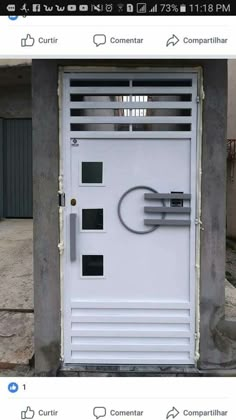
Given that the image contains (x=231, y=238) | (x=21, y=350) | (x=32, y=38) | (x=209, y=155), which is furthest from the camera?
(x=231, y=238)

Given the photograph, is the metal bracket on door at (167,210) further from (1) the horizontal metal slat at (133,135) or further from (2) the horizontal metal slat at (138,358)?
(2) the horizontal metal slat at (138,358)

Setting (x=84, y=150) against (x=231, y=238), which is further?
(x=231, y=238)

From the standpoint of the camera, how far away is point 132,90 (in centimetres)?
333

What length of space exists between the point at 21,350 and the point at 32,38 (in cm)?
266

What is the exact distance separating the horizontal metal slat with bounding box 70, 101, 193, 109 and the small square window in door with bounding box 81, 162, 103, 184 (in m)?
0.48

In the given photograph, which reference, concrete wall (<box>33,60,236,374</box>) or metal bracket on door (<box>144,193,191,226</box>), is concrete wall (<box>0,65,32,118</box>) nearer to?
concrete wall (<box>33,60,236,374</box>)

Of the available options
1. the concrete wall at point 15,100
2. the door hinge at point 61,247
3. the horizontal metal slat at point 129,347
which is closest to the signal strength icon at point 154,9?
the door hinge at point 61,247

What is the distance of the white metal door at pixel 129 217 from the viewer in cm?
334

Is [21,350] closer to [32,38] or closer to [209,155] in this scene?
[209,155]

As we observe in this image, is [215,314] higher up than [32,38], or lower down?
lower down

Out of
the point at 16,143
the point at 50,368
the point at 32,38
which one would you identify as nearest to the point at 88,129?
the point at 32,38

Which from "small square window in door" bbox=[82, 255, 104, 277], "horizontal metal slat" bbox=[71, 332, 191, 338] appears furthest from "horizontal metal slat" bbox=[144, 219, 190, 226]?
"horizontal metal slat" bbox=[71, 332, 191, 338]

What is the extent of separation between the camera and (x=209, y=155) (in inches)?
131

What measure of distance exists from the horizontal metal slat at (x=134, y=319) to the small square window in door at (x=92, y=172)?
1.17 meters
